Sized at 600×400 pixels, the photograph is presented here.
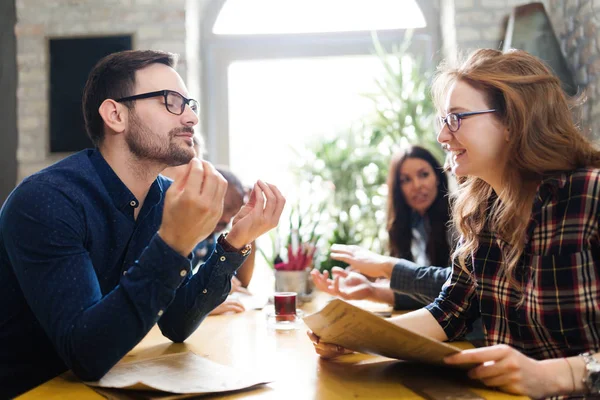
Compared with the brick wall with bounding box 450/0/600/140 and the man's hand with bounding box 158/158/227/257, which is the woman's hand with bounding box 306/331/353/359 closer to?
the man's hand with bounding box 158/158/227/257

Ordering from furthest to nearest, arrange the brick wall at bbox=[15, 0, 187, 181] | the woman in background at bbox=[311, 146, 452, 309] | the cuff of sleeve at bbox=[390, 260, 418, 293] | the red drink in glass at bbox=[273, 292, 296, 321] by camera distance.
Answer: the brick wall at bbox=[15, 0, 187, 181] < the woman in background at bbox=[311, 146, 452, 309] < the cuff of sleeve at bbox=[390, 260, 418, 293] < the red drink in glass at bbox=[273, 292, 296, 321]

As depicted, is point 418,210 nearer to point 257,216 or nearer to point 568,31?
point 568,31

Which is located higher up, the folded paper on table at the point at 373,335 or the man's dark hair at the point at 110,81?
the man's dark hair at the point at 110,81

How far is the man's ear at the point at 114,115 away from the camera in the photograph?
158 centimetres

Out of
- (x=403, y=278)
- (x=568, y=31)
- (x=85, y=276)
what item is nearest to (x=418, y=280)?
(x=403, y=278)

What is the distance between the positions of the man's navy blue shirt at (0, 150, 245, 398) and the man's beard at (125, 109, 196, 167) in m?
0.09

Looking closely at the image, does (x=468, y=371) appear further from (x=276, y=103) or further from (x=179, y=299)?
(x=276, y=103)

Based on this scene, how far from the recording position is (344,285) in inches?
79.8

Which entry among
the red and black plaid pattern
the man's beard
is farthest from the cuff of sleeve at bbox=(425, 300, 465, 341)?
the man's beard

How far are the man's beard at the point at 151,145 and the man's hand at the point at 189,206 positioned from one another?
44 cm

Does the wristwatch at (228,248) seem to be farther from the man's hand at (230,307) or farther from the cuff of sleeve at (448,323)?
the man's hand at (230,307)

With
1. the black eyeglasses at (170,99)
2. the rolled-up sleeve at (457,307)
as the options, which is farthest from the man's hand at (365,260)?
the black eyeglasses at (170,99)

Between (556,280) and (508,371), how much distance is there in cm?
31

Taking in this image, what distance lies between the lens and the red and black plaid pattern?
125 centimetres
